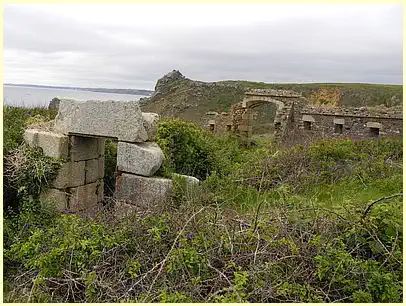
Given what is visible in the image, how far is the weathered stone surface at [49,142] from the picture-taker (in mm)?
7504

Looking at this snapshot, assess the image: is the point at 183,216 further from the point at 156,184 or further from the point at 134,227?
the point at 156,184

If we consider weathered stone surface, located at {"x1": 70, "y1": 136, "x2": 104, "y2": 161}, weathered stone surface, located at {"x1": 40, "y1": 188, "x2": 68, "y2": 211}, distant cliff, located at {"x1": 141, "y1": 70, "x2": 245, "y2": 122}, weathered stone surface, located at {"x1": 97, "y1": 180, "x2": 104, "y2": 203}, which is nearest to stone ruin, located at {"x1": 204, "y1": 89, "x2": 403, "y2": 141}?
weathered stone surface, located at {"x1": 97, "y1": 180, "x2": 104, "y2": 203}

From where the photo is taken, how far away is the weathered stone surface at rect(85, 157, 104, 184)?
8070mm

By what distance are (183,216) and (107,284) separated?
54.7 inches

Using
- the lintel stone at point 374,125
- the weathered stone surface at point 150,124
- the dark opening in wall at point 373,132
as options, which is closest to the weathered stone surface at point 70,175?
the weathered stone surface at point 150,124

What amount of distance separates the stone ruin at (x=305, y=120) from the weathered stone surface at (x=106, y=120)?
1249 cm

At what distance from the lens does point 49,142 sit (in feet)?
24.8

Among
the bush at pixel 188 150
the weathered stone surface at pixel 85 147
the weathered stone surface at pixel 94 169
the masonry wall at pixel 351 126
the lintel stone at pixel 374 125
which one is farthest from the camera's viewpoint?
the lintel stone at pixel 374 125

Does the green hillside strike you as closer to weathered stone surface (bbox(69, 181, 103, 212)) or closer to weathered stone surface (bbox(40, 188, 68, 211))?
weathered stone surface (bbox(69, 181, 103, 212))

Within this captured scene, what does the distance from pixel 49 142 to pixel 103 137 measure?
86 cm

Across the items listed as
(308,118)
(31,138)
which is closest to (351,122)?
(308,118)

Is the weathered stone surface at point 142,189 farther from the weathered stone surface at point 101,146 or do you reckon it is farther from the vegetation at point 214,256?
the vegetation at point 214,256

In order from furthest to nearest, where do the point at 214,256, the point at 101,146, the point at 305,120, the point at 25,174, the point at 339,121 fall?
the point at 305,120 < the point at 339,121 < the point at 101,146 < the point at 25,174 < the point at 214,256

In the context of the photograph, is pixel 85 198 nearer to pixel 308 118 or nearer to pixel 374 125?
pixel 374 125
